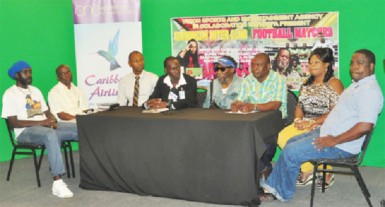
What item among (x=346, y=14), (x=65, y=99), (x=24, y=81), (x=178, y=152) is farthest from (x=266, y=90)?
(x=24, y=81)

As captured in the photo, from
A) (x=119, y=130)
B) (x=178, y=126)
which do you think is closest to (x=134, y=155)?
(x=119, y=130)

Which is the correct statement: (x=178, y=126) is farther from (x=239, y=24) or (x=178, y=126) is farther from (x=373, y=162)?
(x=373, y=162)

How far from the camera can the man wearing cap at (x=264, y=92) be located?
4430 mm

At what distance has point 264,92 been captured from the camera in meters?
4.61

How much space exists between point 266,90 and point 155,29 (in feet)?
7.15

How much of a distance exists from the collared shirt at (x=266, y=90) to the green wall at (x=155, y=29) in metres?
1.11

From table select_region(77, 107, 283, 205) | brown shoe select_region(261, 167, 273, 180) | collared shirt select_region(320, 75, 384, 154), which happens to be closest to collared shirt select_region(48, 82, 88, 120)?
table select_region(77, 107, 283, 205)

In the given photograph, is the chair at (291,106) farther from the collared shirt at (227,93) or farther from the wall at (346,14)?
the wall at (346,14)

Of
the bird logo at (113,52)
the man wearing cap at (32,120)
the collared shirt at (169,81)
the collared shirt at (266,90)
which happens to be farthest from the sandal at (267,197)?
the bird logo at (113,52)

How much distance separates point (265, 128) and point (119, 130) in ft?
4.45

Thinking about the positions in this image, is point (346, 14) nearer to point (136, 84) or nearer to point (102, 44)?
point (136, 84)

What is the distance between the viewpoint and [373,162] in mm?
5387

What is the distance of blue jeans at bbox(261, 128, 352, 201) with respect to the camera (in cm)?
394

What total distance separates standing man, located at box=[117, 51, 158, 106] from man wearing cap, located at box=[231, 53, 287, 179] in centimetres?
133
